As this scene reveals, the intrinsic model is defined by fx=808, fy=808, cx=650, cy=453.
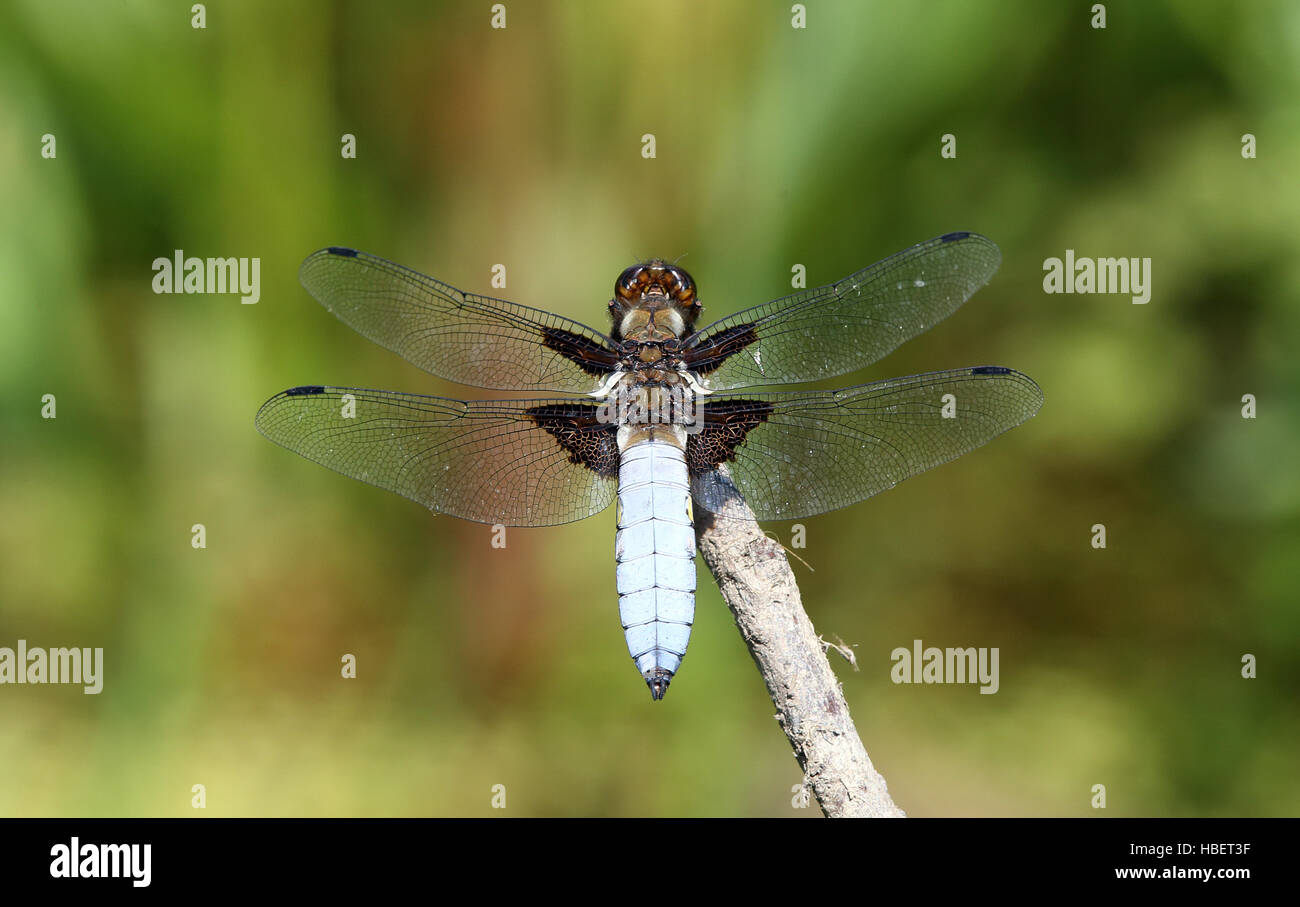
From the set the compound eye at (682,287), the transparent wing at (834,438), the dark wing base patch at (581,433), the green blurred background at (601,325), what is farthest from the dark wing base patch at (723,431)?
the green blurred background at (601,325)

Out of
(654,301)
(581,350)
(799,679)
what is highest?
(654,301)

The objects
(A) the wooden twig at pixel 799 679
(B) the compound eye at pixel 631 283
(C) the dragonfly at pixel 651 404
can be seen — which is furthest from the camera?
(B) the compound eye at pixel 631 283

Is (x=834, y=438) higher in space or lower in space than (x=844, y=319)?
lower

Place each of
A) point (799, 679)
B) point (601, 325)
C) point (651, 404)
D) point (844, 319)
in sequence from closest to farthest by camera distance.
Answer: point (799, 679)
point (651, 404)
point (844, 319)
point (601, 325)

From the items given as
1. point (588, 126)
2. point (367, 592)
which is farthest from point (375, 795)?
point (588, 126)

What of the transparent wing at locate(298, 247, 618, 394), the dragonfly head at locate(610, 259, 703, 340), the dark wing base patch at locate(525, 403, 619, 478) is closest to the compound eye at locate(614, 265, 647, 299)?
the dragonfly head at locate(610, 259, 703, 340)

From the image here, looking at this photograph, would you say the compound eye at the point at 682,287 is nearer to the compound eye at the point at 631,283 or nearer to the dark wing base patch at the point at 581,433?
the compound eye at the point at 631,283

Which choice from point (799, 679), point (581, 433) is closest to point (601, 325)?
point (581, 433)

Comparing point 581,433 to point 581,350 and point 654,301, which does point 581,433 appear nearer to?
point 581,350
